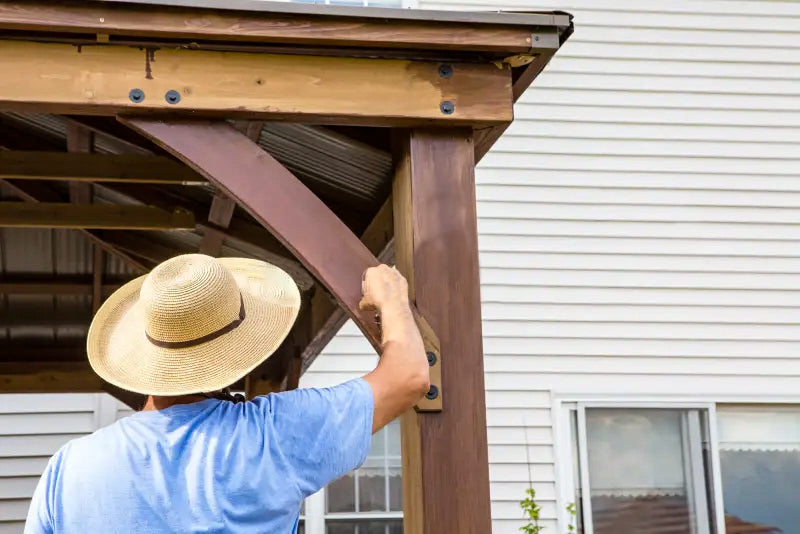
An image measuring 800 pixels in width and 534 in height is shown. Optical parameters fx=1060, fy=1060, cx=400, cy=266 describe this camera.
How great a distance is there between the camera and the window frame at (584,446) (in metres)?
6.60

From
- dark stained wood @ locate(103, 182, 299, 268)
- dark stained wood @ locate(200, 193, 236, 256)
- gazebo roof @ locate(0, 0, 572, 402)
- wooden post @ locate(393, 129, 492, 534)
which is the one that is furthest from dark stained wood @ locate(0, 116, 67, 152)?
wooden post @ locate(393, 129, 492, 534)

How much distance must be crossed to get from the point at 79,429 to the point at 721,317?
4.12 m

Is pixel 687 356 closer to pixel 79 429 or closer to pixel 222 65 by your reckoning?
pixel 79 429

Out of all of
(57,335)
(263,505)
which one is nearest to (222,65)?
(263,505)

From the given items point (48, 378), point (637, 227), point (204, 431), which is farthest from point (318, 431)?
point (637, 227)

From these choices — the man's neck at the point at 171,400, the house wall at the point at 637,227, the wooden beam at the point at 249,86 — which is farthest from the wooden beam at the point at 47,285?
the man's neck at the point at 171,400

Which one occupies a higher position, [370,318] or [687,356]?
[687,356]

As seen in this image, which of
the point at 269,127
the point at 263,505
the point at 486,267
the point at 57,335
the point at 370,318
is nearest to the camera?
the point at 263,505

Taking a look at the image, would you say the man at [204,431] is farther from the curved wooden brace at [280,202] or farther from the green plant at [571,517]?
the green plant at [571,517]

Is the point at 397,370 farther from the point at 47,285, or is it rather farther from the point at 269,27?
the point at 47,285

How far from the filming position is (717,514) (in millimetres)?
6684

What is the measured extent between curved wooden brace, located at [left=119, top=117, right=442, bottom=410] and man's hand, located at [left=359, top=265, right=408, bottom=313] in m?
0.08

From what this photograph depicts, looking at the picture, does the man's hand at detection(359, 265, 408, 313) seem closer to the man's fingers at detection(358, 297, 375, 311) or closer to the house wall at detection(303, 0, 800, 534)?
the man's fingers at detection(358, 297, 375, 311)

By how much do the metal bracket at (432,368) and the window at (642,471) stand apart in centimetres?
417
